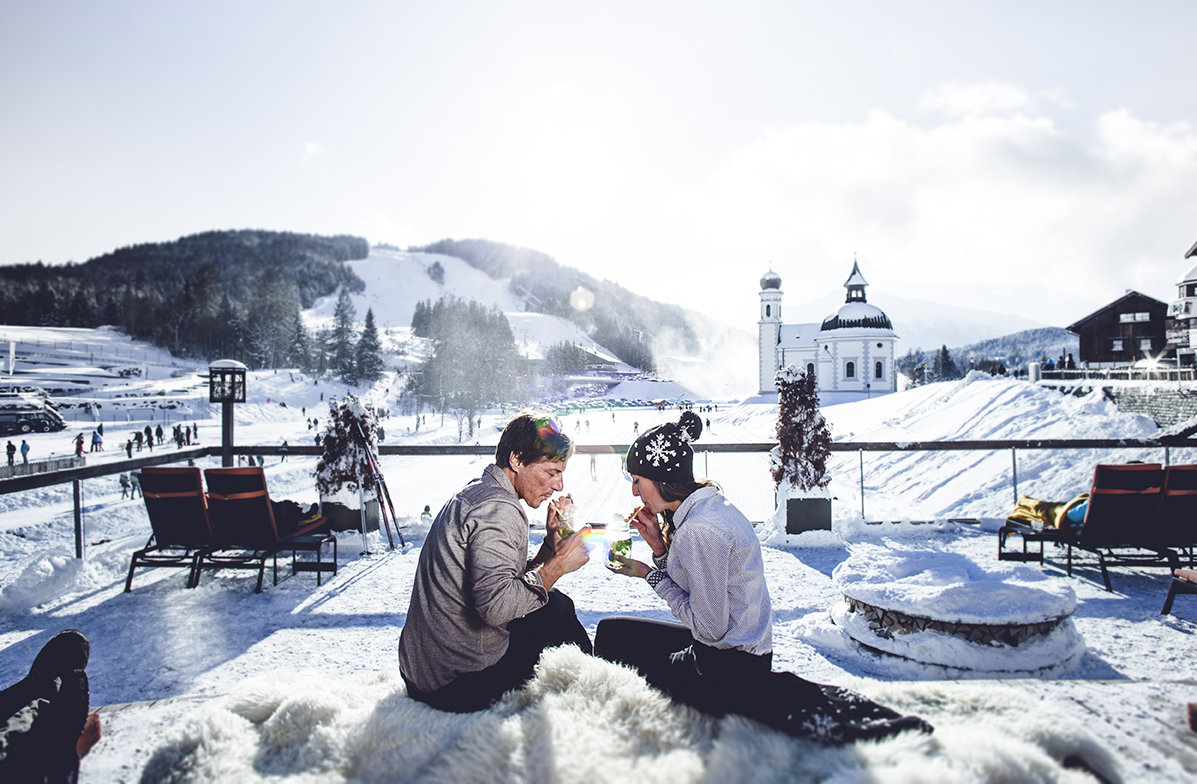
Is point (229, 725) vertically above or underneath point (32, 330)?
underneath

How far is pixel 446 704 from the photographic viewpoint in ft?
7.48

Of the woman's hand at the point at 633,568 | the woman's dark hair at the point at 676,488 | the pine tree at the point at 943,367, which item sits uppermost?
the pine tree at the point at 943,367

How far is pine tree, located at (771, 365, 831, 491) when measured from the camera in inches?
276

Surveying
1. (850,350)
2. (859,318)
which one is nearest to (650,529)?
(850,350)

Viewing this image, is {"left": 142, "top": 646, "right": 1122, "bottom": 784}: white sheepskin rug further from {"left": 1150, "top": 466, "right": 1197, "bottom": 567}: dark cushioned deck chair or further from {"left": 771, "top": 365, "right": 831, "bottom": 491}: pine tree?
→ {"left": 771, "top": 365, "right": 831, "bottom": 491}: pine tree

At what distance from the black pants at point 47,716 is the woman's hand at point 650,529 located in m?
2.15

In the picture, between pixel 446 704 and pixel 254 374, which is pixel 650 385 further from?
pixel 446 704

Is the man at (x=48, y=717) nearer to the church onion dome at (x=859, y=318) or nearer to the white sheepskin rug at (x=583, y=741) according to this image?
the white sheepskin rug at (x=583, y=741)

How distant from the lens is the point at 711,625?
2.25 meters

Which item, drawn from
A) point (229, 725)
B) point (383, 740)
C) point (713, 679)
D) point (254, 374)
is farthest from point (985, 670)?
point (254, 374)

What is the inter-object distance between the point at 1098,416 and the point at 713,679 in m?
28.0

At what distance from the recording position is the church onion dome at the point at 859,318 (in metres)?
57.9

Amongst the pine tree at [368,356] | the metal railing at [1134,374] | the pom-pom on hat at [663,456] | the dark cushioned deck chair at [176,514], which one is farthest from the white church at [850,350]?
the pom-pom on hat at [663,456]

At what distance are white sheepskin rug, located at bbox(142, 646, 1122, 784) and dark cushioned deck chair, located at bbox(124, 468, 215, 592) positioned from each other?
3566 millimetres
